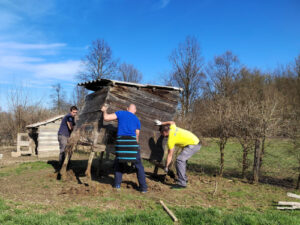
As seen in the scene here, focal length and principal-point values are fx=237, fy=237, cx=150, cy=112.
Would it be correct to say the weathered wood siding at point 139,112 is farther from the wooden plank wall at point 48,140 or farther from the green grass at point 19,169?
the wooden plank wall at point 48,140

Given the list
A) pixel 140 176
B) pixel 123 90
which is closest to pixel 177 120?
pixel 123 90

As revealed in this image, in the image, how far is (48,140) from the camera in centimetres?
1386

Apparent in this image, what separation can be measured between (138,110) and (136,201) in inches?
125

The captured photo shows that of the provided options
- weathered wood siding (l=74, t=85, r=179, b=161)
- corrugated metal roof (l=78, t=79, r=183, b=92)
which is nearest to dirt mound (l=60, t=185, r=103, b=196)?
weathered wood siding (l=74, t=85, r=179, b=161)

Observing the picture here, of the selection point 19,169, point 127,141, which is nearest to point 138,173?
point 127,141

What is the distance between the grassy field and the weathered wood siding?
48.9 inches

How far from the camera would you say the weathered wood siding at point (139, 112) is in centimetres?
727

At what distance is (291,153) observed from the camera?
24.2 ft

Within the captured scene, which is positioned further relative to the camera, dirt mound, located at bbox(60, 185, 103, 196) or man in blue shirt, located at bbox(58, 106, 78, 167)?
man in blue shirt, located at bbox(58, 106, 78, 167)

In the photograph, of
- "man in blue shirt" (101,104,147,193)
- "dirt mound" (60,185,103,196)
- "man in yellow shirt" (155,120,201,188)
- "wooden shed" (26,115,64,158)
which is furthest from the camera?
"wooden shed" (26,115,64,158)

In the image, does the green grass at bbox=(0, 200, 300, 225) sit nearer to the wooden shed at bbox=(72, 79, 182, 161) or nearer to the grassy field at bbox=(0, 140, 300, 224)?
the grassy field at bbox=(0, 140, 300, 224)

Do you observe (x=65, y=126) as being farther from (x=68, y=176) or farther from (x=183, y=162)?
(x=183, y=162)

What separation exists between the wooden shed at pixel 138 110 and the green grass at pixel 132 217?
2.74 meters

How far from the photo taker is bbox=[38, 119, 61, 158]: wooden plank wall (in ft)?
44.5
